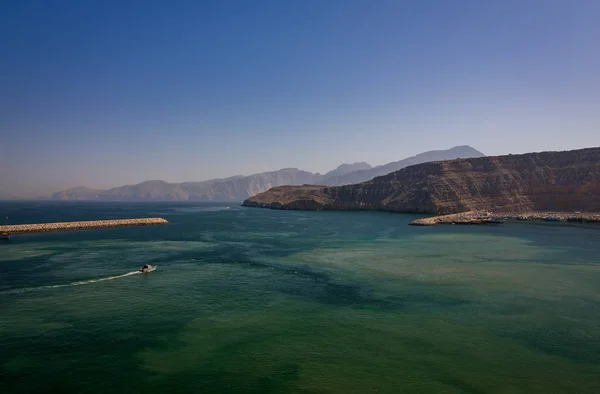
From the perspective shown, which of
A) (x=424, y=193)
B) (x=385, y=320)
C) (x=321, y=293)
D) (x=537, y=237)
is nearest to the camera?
(x=385, y=320)

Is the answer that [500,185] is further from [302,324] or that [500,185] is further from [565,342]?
[302,324]

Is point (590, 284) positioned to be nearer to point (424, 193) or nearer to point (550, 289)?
point (550, 289)

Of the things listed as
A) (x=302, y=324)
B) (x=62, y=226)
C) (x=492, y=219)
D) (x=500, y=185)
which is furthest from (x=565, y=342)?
(x=500, y=185)

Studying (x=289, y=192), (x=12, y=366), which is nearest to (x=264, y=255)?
(x=12, y=366)

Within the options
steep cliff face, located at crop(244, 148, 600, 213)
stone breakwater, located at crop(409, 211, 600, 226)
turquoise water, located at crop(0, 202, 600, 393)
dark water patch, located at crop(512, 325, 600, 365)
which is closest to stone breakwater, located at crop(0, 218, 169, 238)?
turquoise water, located at crop(0, 202, 600, 393)

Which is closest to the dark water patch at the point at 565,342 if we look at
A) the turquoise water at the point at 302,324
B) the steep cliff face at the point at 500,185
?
the turquoise water at the point at 302,324

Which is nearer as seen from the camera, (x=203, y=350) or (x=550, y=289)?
(x=203, y=350)
